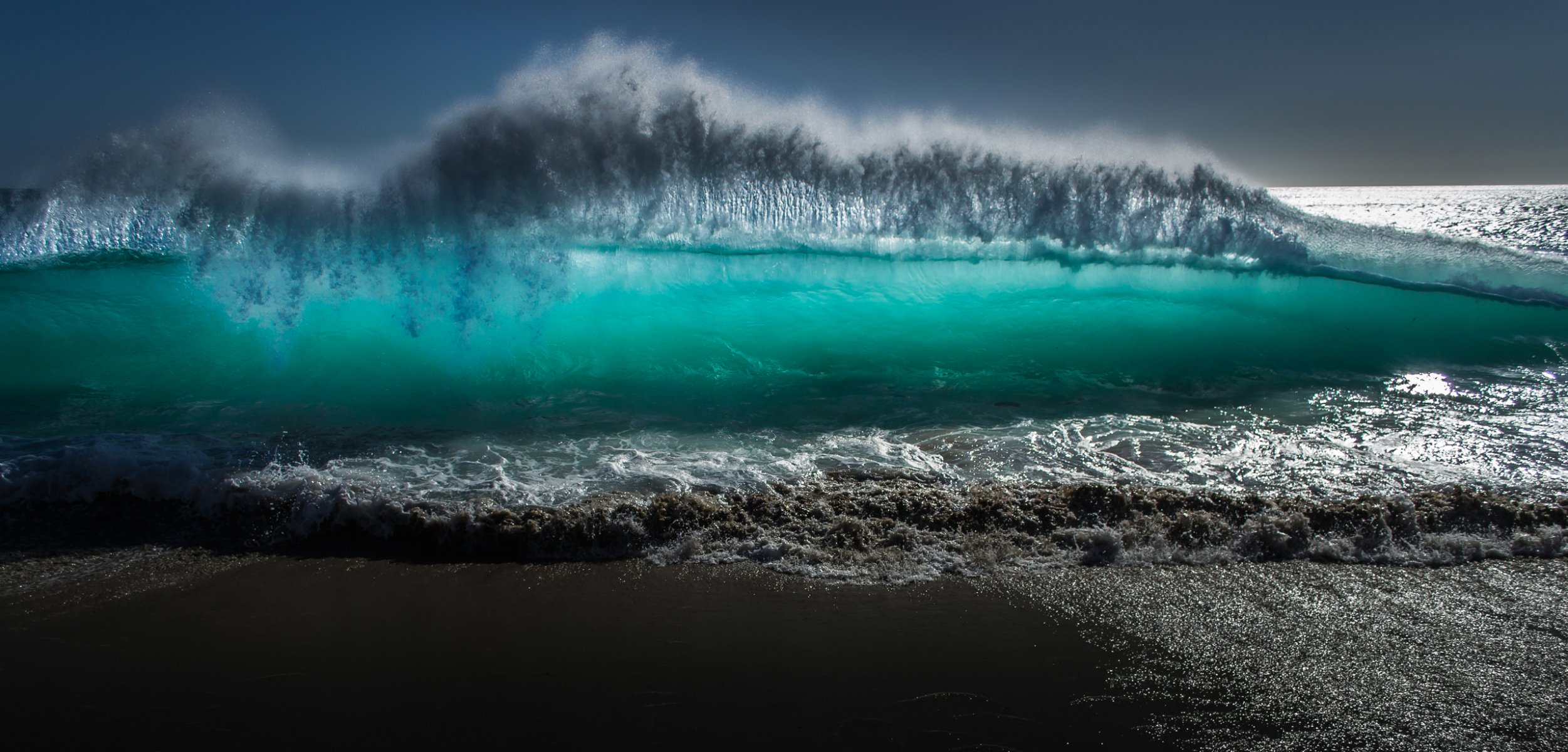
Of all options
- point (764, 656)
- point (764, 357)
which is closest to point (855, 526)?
point (764, 656)

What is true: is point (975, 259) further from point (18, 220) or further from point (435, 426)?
point (18, 220)

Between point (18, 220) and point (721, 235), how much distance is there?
6626 millimetres

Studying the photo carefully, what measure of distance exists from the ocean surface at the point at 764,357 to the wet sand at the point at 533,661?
12.4 inches

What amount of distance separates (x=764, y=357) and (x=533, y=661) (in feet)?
13.6

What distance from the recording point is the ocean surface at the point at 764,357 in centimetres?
321

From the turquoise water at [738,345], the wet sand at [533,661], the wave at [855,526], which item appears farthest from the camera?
the turquoise water at [738,345]

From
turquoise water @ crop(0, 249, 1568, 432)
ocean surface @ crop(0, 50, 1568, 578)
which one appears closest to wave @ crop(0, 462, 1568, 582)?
ocean surface @ crop(0, 50, 1568, 578)

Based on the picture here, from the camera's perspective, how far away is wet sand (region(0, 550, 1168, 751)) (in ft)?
6.42

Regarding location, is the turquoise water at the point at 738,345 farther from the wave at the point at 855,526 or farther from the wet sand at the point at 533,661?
the wet sand at the point at 533,661

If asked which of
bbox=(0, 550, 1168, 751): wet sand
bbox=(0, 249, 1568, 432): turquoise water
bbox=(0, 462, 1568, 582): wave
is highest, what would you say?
bbox=(0, 249, 1568, 432): turquoise water

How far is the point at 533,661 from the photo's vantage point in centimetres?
227

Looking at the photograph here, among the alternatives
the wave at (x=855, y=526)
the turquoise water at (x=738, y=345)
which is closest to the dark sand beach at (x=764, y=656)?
the wave at (x=855, y=526)

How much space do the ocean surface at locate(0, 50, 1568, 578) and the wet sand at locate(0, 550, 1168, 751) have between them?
0.31 meters

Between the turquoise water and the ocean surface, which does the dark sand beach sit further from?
the turquoise water
